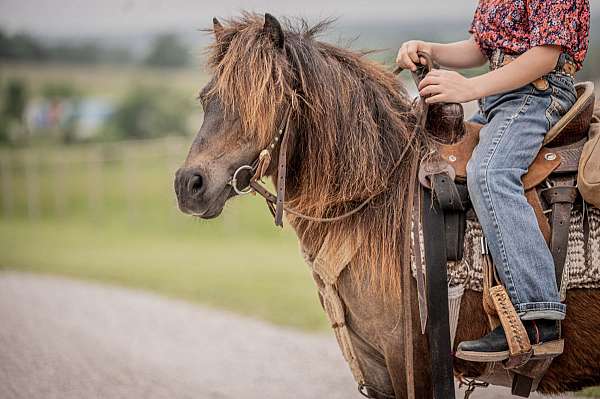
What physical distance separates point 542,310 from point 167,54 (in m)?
33.2

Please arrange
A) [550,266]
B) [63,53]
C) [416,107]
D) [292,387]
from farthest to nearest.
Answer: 1. [63,53]
2. [292,387]
3. [416,107]
4. [550,266]

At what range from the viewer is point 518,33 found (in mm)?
2975

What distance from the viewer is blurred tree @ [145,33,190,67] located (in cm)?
3369

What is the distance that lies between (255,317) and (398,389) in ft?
20.0

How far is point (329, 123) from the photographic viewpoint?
2969 millimetres

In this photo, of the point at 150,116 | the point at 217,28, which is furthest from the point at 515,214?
the point at 150,116

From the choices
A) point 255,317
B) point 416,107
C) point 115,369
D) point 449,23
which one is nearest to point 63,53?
point 449,23

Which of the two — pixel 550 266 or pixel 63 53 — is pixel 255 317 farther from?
pixel 63 53

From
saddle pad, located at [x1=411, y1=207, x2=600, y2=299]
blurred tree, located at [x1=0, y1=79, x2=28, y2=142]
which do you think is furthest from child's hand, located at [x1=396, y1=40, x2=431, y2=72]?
blurred tree, located at [x1=0, y1=79, x2=28, y2=142]

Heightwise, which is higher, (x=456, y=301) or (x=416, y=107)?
(x=416, y=107)

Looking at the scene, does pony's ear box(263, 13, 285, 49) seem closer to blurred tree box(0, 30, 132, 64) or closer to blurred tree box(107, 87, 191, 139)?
blurred tree box(107, 87, 191, 139)

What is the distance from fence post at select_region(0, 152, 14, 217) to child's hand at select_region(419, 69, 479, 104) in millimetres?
22888

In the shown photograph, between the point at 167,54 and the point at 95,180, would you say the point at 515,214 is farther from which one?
the point at 167,54

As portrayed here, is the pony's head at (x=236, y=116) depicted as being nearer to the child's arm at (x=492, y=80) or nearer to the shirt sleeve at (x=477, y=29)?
the child's arm at (x=492, y=80)
